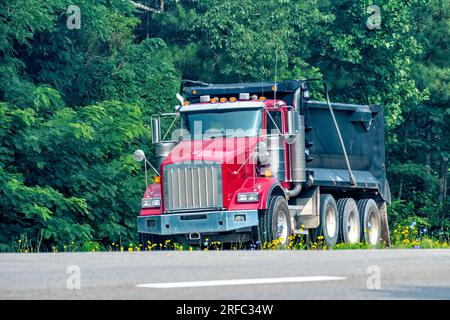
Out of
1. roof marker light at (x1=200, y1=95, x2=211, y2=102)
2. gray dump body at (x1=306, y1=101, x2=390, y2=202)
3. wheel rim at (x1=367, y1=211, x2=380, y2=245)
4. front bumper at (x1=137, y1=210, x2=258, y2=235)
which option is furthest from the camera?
wheel rim at (x1=367, y1=211, x2=380, y2=245)

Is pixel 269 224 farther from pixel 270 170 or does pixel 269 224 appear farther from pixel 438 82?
pixel 438 82

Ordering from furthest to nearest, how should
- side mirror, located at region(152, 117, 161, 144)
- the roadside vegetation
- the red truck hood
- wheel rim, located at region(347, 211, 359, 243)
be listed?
the roadside vegetation < wheel rim, located at region(347, 211, 359, 243) < side mirror, located at region(152, 117, 161, 144) < the red truck hood

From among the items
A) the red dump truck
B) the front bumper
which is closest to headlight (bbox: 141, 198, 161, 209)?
the red dump truck

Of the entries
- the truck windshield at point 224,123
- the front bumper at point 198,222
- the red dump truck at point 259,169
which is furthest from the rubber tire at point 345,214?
the front bumper at point 198,222

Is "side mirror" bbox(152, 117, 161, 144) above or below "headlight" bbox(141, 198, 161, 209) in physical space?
above

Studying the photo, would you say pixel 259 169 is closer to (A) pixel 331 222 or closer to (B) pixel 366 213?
(A) pixel 331 222

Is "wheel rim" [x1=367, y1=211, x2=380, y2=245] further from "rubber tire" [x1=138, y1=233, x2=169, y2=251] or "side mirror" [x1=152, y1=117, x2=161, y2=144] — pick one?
"rubber tire" [x1=138, y1=233, x2=169, y2=251]

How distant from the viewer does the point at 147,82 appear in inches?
1414

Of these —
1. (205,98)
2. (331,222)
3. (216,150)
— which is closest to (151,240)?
(216,150)

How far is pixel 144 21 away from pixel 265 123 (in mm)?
20363

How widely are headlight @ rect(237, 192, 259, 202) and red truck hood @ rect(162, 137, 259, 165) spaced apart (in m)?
0.59

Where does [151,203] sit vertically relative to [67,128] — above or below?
below

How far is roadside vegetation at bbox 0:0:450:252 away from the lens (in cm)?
2966

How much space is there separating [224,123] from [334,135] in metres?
3.55
